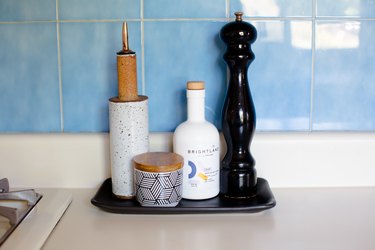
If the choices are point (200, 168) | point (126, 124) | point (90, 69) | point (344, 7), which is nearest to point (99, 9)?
point (90, 69)

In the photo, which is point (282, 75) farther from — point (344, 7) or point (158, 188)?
point (158, 188)

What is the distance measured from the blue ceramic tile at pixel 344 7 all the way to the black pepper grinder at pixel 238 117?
18 centimetres

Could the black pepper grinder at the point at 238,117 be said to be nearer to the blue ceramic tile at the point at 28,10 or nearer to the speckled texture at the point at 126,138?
the speckled texture at the point at 126,138

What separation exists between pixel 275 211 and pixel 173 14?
42 centimetres

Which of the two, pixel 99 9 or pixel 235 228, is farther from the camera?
pixel 99 9

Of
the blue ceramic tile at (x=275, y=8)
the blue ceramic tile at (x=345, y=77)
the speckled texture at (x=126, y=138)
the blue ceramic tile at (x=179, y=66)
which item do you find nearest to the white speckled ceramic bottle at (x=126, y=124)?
the speckled texture at (x=126, y=138)

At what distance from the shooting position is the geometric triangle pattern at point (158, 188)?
78 cm

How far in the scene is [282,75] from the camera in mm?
966

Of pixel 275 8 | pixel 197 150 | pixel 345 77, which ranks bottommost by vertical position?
pixel 197 150

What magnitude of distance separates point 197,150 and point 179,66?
0.70ft

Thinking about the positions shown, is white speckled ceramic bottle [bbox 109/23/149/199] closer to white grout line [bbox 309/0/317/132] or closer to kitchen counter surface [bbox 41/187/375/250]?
kitchen counter surface [bbox 41/187/375/250]

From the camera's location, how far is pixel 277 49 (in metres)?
0.96

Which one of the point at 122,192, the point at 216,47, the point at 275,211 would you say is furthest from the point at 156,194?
the point at 216,47

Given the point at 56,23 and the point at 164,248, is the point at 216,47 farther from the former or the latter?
the point at 164,248
